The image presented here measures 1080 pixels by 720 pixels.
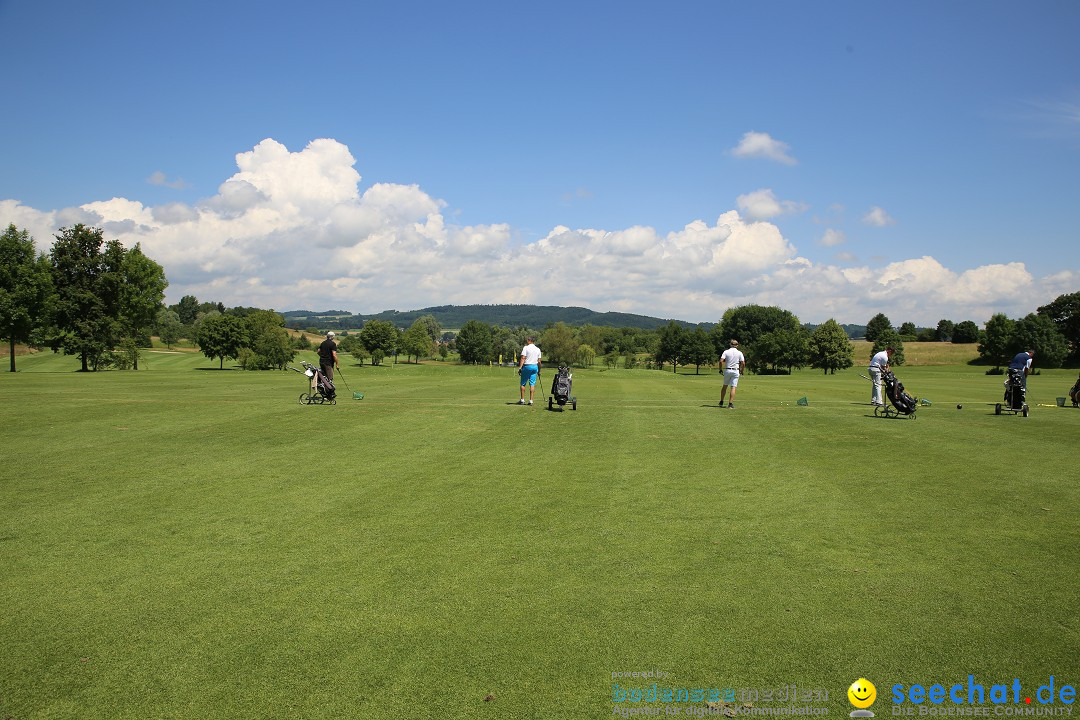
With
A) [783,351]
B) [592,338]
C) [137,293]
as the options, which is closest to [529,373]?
[137,293]

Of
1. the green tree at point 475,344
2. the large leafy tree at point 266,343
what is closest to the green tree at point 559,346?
the green tree at point 475,344

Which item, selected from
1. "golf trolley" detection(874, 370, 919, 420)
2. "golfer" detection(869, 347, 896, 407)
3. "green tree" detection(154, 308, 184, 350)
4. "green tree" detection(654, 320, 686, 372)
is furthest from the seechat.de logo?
"green tree" detection(154, 308, 184, 350)

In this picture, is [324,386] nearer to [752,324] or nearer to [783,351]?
[783,351]

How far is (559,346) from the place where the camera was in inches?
5723

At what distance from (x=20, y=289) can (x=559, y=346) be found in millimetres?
104408

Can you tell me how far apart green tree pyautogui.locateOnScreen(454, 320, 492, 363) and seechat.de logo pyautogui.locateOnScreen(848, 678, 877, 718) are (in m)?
153

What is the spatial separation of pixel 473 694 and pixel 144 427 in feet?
51.0

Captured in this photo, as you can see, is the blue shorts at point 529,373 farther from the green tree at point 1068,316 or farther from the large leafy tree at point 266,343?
the green tree at point 1068,316

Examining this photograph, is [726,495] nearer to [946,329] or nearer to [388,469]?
[388,469]

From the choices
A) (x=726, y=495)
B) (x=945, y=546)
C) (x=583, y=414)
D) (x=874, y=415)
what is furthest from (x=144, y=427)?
(x=874, y=415)

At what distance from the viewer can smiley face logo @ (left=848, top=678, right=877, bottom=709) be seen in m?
4.83

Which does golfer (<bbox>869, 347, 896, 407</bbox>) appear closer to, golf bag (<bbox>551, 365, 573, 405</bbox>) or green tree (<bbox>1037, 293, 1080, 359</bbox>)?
golf bag (<bbox>551, 365, 573, 405</bbox>)

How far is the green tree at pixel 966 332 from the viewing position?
504 feet

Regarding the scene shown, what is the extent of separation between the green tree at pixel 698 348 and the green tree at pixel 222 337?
81.3 meters
